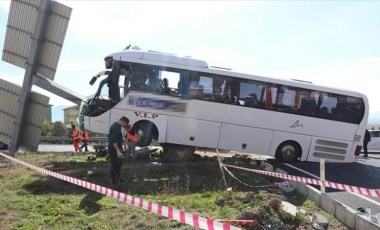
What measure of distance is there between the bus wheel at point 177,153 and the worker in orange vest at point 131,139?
49.6 inches

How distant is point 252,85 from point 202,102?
1997mm

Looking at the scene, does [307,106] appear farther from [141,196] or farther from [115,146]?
[141,196]

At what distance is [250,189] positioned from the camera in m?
9.23

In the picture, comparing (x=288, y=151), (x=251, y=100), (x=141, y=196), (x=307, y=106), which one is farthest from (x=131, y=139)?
(x=307, y=106)

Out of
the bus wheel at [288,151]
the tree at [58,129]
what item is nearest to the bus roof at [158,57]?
the bus wheel at [288,151]

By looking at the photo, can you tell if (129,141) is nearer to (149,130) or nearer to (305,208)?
(149,130)

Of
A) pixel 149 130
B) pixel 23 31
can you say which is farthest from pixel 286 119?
pixel 23 31

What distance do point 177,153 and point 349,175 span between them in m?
5.80

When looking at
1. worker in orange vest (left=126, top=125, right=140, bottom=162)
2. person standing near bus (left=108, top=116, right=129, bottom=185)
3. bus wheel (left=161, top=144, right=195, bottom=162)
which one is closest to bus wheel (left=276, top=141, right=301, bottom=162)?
bus wheel (left=161, top=144, right=195, bottom=162)

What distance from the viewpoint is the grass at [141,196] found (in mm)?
6527

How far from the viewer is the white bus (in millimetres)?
13711

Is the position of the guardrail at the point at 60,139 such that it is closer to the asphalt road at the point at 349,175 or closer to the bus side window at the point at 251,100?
the bus side window at the point at 251,100

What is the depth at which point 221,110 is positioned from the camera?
14.3 m

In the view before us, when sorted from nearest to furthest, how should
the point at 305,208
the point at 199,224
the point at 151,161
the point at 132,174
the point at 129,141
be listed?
the point at 199,224, the point at 305,208, the point at 132,174, the point at 129,141, the point at 151,161
